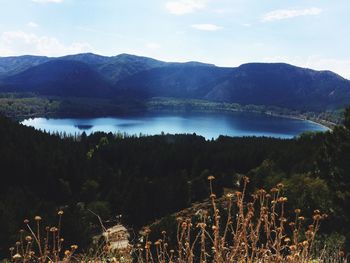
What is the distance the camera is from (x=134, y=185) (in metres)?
83.1

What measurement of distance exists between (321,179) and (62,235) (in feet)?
114

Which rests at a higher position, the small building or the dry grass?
the dry grass

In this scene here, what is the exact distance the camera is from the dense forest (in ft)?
159

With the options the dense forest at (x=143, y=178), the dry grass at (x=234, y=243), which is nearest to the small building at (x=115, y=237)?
the dry grass at (x=234, y=243)

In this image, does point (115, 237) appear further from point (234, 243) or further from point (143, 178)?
point (143, 178)

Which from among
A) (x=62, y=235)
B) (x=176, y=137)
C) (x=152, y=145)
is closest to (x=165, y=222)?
(x=62, y=235)

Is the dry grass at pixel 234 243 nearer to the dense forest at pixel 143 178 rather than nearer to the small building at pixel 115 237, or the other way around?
the small building at pixel 115 237

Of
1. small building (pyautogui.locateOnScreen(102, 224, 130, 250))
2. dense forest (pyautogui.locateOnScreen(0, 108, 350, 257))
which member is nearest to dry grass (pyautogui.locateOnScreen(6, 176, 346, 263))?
small building (pyautogui.locateOnScreen(102, 224, 130, 250))

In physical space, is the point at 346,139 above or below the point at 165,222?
above

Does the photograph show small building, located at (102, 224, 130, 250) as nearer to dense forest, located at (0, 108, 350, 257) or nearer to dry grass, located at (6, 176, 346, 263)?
dry grass, located at (6, 176, 346, 263)

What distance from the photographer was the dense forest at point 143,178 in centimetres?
4850

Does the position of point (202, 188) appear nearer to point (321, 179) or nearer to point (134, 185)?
point (134, 185)

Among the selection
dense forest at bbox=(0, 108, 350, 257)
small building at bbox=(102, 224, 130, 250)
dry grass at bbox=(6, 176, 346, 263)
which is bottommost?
dense forest at bbox=(0, 108, 350, 257)

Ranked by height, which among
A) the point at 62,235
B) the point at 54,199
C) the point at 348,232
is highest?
the point at 348,232
